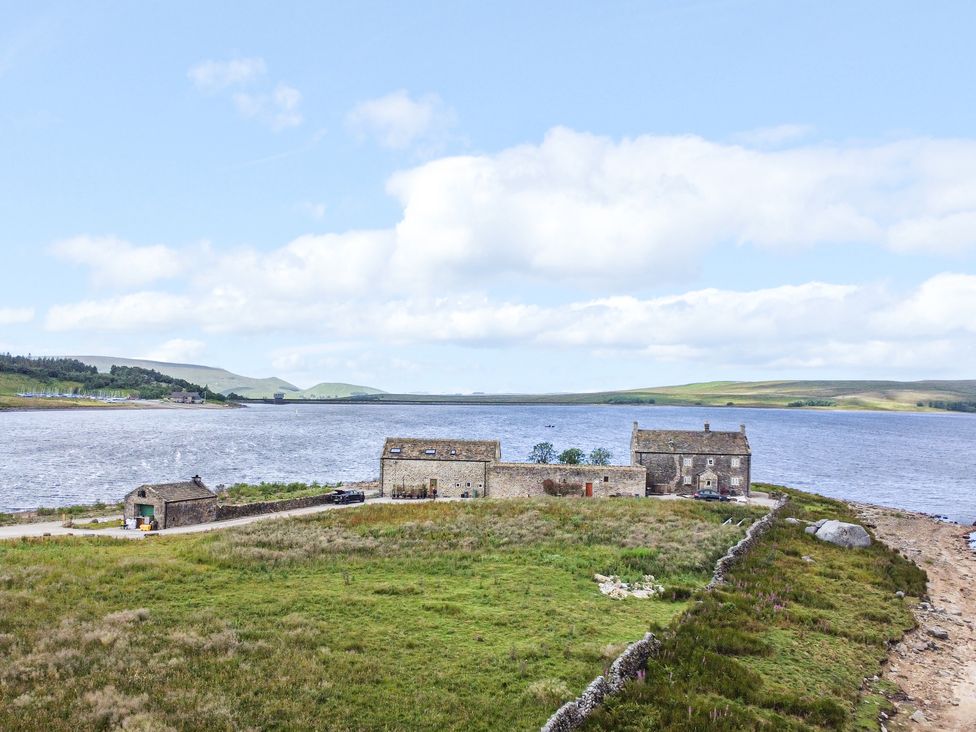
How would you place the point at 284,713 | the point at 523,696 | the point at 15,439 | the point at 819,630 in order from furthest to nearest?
the point at 15,439 < the point at 819,630 < the point at 523,696 < the point at 284,713

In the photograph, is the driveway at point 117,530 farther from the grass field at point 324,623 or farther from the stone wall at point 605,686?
the stone wall at point 605,686

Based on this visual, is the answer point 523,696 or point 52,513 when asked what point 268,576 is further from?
point 52,513

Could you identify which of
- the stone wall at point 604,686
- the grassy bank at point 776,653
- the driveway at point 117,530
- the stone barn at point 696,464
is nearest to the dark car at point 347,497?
the driveway at point 117,530

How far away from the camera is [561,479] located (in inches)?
2327

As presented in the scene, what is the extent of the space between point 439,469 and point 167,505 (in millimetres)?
24238

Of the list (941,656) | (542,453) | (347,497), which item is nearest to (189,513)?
(347,497)

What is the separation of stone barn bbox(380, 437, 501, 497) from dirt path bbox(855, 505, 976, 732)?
113 ft

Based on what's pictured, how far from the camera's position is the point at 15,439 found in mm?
139250

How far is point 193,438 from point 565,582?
489 feet

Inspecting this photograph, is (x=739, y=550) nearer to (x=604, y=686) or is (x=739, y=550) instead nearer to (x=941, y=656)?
(x=941, y=656)

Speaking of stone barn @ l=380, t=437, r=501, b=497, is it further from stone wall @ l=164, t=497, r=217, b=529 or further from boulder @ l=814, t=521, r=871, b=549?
boulder @ l=814, t=521, r=871, b=549

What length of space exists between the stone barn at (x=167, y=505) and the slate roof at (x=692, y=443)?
136ft

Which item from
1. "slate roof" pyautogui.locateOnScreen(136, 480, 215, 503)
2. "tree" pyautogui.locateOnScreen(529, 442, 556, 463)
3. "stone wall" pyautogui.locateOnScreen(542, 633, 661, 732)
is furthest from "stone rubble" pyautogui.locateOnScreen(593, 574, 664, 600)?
"tree" pyautogui.locateOnScreen(529, 442, 556, 463)

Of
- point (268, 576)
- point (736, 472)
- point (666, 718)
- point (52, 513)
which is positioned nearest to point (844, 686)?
point (666, 718)
